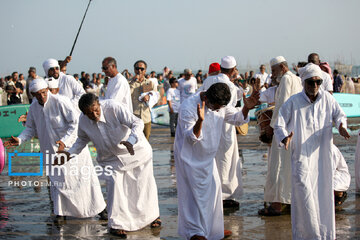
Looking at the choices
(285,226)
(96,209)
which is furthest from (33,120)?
(285,226)

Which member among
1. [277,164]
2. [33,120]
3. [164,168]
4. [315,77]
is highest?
[315,77]

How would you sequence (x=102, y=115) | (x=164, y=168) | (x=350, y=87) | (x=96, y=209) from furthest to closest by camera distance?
(x=350, y=87), (x=164, y=168), (x=96, y=209), (x=102, y=115)

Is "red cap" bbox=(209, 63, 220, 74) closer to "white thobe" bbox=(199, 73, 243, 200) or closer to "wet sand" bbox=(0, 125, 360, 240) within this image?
"white thobe" bbox=(199, 73, 243, 200)

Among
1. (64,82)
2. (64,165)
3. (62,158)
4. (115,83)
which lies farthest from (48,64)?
(62,158)

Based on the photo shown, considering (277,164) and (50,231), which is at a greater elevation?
(277,164)

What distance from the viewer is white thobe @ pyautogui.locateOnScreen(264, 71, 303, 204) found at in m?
7.02

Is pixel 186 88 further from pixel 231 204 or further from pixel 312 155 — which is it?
pixel 312 155

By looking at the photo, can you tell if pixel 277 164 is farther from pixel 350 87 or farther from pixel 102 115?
pixel 350 87

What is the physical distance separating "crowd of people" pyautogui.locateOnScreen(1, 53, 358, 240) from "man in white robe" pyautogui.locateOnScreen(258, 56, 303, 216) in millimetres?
12

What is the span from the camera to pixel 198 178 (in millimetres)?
5781

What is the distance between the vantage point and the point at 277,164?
7156mm

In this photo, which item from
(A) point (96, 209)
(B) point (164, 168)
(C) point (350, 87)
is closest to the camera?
(A) point (96, 209)

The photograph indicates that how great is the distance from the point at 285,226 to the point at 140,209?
1.65 m

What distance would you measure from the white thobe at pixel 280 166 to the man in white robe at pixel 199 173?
1.38 meters
